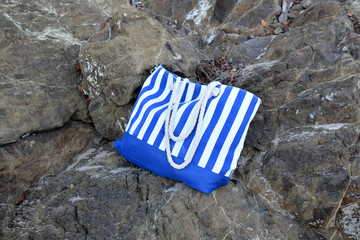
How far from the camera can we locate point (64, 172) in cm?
303

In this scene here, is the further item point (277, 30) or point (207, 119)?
point (277, 30)

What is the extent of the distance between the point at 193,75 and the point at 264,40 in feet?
3.58

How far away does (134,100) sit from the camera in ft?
10.7

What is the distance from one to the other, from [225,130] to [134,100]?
111 cm

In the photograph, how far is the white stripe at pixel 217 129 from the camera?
259 cm

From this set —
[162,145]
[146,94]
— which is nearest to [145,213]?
[162,145]

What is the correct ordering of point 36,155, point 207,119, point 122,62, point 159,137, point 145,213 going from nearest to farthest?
point 145,213, point 207,119, point 159,137, point 36,155, point 122,62

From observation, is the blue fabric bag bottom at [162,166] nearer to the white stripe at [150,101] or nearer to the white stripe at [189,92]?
the white stripe at [150,101]

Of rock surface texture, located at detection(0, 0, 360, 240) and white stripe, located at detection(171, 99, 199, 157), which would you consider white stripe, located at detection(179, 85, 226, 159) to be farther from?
rock surface texture, located at detection(0, 0, 360, 240)

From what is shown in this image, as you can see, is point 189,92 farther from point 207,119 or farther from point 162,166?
point 162,166

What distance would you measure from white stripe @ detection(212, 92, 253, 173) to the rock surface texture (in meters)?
0.23

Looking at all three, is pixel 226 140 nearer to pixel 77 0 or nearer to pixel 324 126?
pixel 324 126

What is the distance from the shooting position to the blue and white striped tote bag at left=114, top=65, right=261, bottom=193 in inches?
101

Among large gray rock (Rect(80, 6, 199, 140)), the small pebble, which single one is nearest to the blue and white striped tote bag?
large gray rock (Rect(80, 6, 199, 140))
